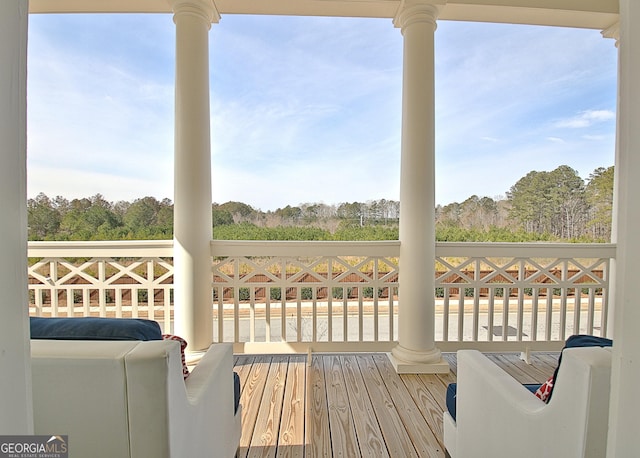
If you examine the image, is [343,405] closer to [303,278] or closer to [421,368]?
[421,368]

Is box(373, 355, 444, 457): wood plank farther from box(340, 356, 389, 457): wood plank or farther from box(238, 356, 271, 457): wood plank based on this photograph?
box(238, 356, 271, 457): wood plank

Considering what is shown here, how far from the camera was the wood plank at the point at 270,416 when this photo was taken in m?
1.62

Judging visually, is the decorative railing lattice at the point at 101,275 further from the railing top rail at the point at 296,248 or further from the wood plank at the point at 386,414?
the wood plank at the point at 386,414

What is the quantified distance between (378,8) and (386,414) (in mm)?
2988

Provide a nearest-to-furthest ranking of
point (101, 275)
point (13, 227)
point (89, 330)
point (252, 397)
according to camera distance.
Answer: point (13, 227) < point (89, 330) < point (252, 397) < point (101, 275)

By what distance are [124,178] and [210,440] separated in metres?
2.64

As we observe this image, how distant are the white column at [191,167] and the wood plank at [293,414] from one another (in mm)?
794

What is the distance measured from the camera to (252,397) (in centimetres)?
209

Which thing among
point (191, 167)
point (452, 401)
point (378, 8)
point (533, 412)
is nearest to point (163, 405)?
point (533, 412)

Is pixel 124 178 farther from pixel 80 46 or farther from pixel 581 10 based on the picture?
pixel 581 10

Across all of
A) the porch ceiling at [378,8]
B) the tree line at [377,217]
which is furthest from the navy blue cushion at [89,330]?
the porch ceiling at [378,8]

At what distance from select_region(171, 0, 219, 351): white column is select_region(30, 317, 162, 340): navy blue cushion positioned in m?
1.53

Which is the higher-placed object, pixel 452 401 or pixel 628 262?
pixel 628 262

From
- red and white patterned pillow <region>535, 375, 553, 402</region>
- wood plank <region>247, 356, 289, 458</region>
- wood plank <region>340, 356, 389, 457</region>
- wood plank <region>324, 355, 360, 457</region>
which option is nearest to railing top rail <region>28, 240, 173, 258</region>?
wood plank <region>247, 356, 289, 458</region>
